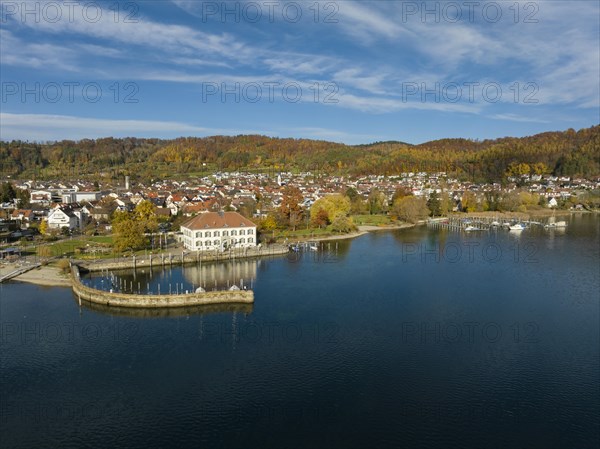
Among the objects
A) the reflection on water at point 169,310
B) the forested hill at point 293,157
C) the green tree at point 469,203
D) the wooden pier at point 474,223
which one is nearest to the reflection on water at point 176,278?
the reflection on water at point 169,310

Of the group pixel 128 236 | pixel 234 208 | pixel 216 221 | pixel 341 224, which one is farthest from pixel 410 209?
pixel 128 236

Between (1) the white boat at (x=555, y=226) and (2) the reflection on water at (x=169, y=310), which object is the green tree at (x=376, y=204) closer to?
(1) the white boat at (x=555, y=226)

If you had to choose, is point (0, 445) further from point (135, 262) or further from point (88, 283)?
point (135, 262)

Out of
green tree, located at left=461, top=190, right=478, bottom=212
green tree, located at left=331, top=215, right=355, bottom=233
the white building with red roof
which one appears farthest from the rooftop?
green tree, located at left=461, top=190, right=478, bottom=212

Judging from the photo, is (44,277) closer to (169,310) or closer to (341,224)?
(169,310)

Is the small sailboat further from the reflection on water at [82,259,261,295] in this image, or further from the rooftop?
the reflection on water at [82,259,261,295]

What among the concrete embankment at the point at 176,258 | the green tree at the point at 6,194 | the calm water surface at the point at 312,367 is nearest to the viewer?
the calm water surface at the point at 312,367
